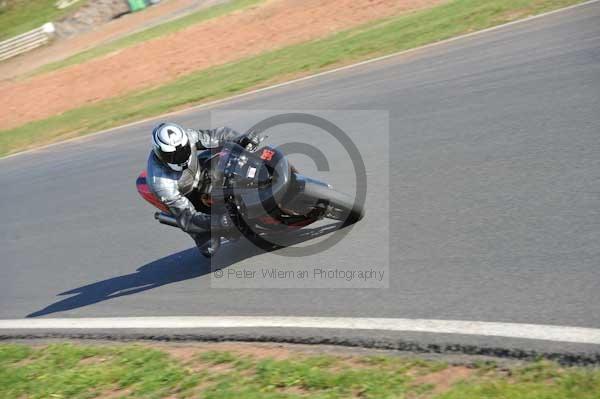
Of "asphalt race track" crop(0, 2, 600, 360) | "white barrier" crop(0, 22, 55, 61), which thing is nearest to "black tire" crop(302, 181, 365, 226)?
"asphalt race track" crop(0, 2, 600, 360)

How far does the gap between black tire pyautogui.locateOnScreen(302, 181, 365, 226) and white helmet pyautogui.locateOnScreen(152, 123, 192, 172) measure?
1151mm

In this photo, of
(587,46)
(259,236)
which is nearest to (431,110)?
(587,46)

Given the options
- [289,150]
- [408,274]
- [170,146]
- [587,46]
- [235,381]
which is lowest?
[235,381]

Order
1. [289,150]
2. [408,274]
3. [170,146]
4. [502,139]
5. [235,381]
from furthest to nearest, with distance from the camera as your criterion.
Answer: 1. [289,150]
2. [502,139]
3. [170,146]
4. [408,274]
5. [235,381]

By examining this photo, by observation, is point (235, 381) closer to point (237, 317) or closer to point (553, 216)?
point (237, 317)

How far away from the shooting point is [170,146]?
253 inches

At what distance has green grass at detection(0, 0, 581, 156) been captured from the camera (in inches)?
564

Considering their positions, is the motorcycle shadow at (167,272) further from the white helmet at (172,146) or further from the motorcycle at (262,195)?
the white helmet at (172,146)

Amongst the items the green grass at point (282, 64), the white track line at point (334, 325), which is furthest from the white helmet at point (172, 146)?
the green grass at point (282, 64)


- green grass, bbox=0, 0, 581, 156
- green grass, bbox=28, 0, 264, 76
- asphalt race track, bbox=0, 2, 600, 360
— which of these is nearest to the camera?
asphalt race track, bbox=0, 2, 600, 360

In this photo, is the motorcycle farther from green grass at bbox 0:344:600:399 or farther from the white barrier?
the white barrier

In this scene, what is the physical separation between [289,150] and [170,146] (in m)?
4.24

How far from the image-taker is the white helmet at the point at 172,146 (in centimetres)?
646

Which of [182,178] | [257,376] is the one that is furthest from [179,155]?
[257,376]
